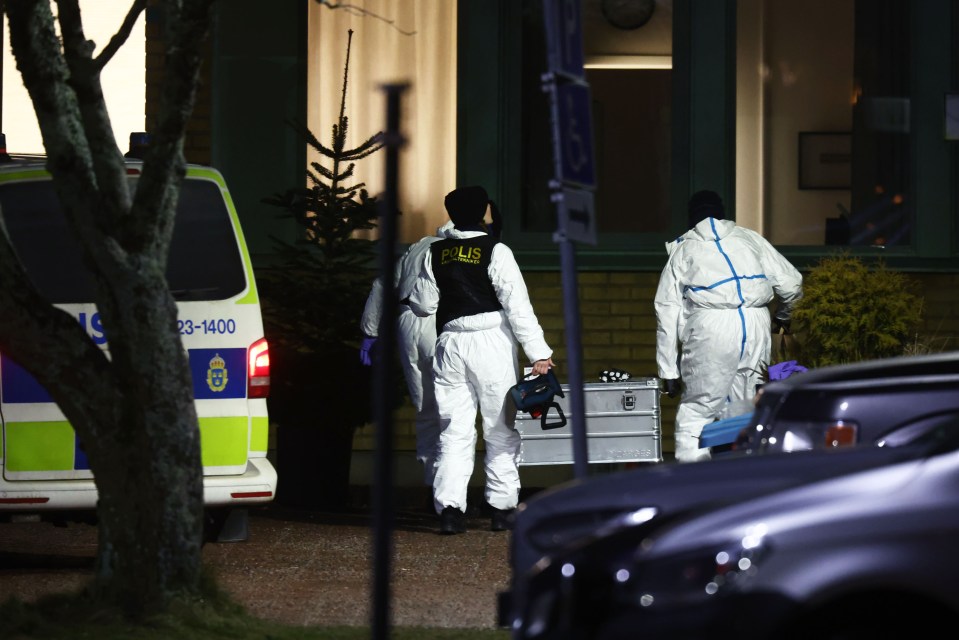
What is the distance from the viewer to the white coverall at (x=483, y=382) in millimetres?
11070

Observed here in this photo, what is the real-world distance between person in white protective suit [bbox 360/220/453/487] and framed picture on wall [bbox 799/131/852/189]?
3.57 m

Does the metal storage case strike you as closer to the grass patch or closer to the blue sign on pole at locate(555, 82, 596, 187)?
the grass patch

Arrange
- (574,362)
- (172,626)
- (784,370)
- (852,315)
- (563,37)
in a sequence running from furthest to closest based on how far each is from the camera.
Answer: (852,315) → (784,370) → (172,626) → (563,37) → (574,362)

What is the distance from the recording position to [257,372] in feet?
31.3

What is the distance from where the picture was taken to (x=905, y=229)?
45.5ft

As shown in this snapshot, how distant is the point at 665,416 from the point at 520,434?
2313 millimetres

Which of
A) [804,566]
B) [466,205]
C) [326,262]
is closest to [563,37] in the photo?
[804,566]

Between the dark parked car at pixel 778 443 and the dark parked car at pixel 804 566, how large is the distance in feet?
1.23

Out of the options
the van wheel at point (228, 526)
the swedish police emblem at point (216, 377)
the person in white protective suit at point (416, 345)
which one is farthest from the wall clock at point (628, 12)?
the swedish police emblem at point (216, 377)

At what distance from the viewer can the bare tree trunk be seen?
750 centimetres

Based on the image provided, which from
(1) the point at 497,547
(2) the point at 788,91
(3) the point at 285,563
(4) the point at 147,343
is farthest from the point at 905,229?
(4) the point at 147,343

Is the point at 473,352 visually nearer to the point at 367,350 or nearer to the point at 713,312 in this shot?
the point at 367,350

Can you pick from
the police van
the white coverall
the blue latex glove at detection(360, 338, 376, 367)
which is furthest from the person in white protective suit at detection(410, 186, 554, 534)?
the police van

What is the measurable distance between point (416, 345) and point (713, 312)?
185 cm
